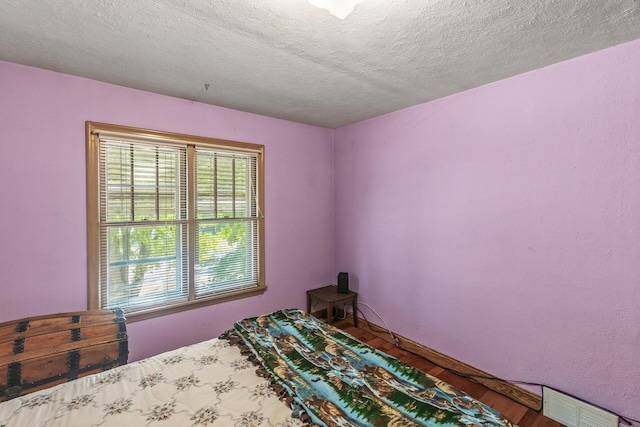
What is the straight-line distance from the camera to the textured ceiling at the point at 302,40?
132 cm

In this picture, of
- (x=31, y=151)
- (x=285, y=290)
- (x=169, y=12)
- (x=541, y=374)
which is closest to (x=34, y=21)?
(x=169, y=12)

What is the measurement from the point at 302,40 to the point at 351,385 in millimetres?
1822

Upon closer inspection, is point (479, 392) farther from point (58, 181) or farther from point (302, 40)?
point (58, 181)

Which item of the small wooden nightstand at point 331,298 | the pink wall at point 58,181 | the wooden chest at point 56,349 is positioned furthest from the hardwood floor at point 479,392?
the wooden chest at point 56,349

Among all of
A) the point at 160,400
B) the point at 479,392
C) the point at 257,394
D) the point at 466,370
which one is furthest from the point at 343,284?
the point at 160,400

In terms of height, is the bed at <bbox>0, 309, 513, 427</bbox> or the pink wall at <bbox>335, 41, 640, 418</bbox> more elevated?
the pink wall at <bbox>335, 41, 640, 418</bbox>

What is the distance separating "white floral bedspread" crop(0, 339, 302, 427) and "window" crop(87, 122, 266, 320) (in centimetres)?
92

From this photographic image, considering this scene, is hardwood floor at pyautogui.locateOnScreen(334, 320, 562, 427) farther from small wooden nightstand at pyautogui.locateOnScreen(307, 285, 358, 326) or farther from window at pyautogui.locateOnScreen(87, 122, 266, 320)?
window at pyautogui.locateOnScreen(87, 122, 266, 320)

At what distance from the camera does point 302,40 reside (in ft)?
5.17

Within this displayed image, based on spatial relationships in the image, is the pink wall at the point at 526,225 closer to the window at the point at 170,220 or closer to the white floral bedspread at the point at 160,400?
the window at the point at 170,220

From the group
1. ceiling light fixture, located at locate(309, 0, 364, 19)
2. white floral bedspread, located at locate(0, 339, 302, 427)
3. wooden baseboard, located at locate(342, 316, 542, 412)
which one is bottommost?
wooden baseboard, located at locate(342, 316, 542, 412)

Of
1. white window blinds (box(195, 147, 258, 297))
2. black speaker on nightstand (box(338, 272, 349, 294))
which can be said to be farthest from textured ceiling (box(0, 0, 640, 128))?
black speaker on nightstand (box(338, 272, 349, 294))

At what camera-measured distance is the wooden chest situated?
55.4 inches

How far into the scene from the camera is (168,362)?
1623 millimetres
